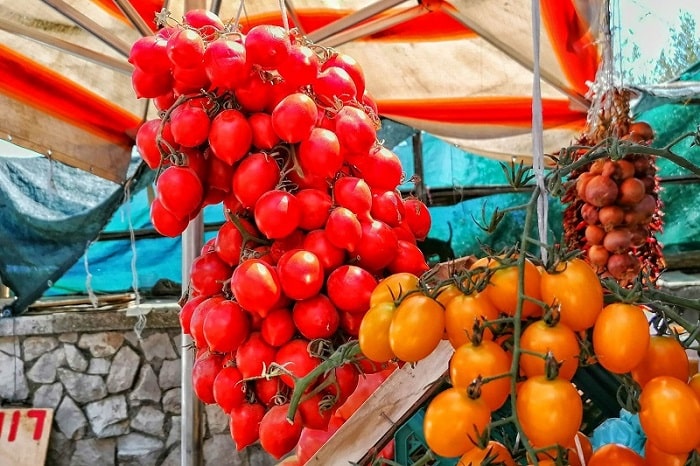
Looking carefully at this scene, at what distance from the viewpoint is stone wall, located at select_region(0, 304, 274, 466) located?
4027mm

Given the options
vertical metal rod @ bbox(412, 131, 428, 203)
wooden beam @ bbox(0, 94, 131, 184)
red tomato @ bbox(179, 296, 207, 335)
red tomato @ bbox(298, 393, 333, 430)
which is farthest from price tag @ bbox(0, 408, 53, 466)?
red tomato @ bbox(298, 393, 333, 430)

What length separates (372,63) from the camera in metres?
2.74

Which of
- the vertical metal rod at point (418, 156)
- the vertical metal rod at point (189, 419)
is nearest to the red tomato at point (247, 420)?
the vertical metal rod at point (189, 419)

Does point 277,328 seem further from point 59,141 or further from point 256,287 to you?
point 59,141

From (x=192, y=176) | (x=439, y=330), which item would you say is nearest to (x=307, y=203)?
Result: (x=192, y=176)

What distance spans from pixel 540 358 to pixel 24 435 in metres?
4.13

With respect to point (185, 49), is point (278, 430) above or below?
below

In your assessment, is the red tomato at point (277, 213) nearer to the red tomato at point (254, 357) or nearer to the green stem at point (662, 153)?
the red tomato at point (254, 357)

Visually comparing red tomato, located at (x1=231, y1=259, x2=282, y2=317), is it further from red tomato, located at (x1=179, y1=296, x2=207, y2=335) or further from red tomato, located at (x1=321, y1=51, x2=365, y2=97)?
red tomato, located at (x1=321, y1=51, x2=365, y2=97)

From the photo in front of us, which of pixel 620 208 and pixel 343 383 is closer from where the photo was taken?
pixel 343 383

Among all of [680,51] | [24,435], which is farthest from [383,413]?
[24,435]

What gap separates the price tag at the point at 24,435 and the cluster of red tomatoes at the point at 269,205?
330 cm

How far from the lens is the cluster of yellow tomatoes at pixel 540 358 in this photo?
2.09 feet

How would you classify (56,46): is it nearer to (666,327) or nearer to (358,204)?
(358,204)
